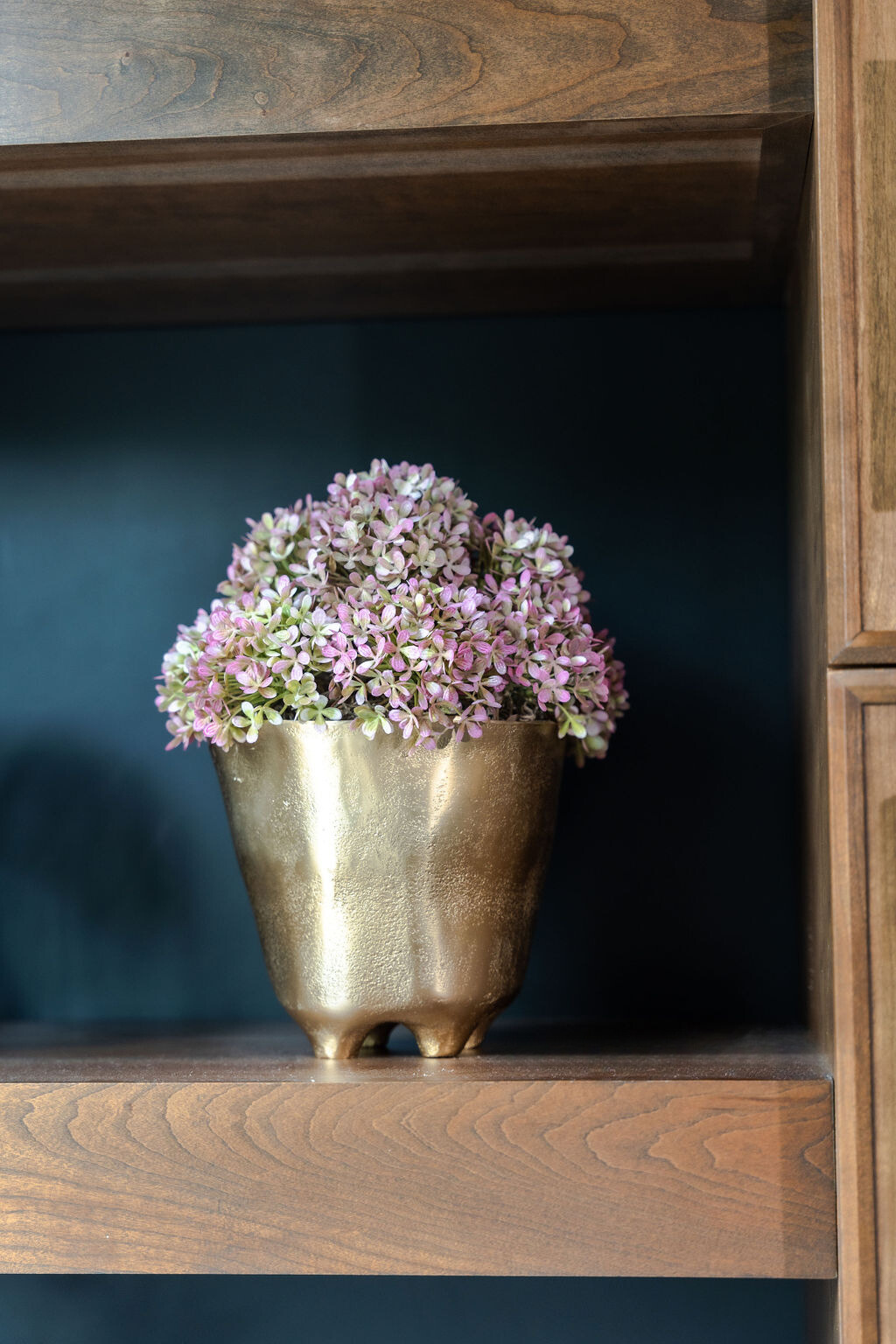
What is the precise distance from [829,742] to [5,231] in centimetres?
78

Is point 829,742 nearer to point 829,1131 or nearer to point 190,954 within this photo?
point 829,1131

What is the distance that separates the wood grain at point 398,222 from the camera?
0.87 metres

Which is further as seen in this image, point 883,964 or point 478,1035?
point 478,1035

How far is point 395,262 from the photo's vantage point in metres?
1.10

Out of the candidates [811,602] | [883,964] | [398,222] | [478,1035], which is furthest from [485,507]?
→ [883,964]

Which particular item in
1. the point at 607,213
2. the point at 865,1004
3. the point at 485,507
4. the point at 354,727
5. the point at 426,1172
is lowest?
the point at 426,1172

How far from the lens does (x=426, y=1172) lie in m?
0.78

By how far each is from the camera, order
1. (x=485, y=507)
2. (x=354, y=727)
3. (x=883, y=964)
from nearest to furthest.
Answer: (x=883, y=964)
(x=354, y=727)
(x=485, y=507)

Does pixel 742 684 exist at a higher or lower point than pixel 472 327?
lower

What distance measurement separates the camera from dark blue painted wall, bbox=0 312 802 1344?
118cm

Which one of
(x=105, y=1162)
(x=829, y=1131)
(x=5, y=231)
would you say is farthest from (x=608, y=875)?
(x=5, y=231)

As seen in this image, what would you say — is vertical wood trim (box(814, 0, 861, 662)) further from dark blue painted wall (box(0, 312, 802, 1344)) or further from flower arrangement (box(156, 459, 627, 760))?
dark blue painted wall (box(0, 312, 802, 1344))

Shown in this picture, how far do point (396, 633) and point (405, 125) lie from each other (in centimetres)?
34

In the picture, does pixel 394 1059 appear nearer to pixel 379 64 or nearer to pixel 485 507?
pixel 485 507
